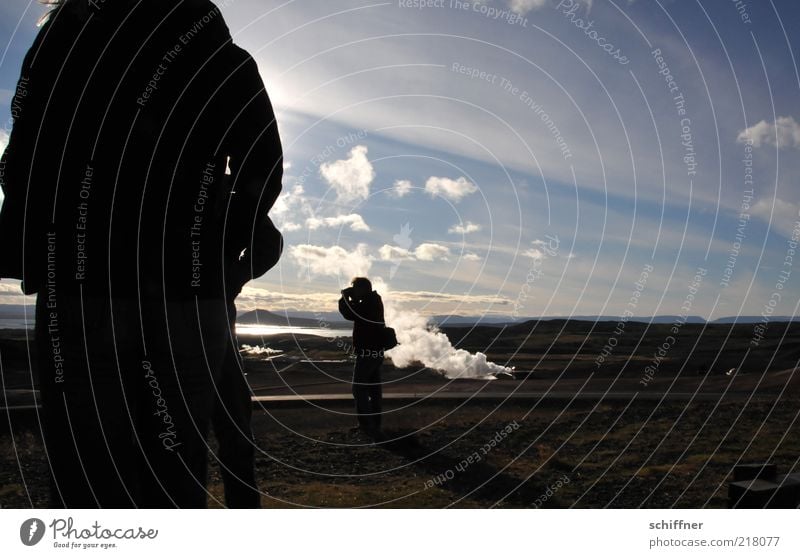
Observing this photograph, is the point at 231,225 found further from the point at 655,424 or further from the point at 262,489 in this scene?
the point at 655,424

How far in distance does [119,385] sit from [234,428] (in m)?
0.84

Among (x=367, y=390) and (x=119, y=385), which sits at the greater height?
(x=119, y=385)

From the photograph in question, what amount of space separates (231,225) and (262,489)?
9.36 feet

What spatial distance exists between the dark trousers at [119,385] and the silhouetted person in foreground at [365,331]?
4.17m

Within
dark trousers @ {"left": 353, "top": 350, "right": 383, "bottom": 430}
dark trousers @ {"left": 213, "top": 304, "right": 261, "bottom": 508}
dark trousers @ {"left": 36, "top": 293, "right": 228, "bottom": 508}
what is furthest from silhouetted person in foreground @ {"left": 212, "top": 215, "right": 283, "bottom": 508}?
dark trousers @ {"left": 353, "top": 350, "right": 383, "bottom": 430}

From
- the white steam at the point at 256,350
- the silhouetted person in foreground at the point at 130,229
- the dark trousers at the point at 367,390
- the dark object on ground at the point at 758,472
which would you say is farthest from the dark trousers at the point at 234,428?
the white steam at the point at 256,350

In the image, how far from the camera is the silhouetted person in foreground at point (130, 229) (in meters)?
3.68

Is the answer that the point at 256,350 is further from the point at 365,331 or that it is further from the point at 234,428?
the point at 234,428

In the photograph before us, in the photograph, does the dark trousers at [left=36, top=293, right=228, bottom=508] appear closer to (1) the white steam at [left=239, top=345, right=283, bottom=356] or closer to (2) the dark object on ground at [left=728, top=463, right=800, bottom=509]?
(2) the dark object on ground at [left=728, top=463, right=800, bottom=509]

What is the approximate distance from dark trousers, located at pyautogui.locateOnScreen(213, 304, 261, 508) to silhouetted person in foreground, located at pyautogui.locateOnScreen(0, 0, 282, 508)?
1.08ft

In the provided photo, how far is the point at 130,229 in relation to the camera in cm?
382

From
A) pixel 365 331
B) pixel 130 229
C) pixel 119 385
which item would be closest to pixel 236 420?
pixel 119 385
